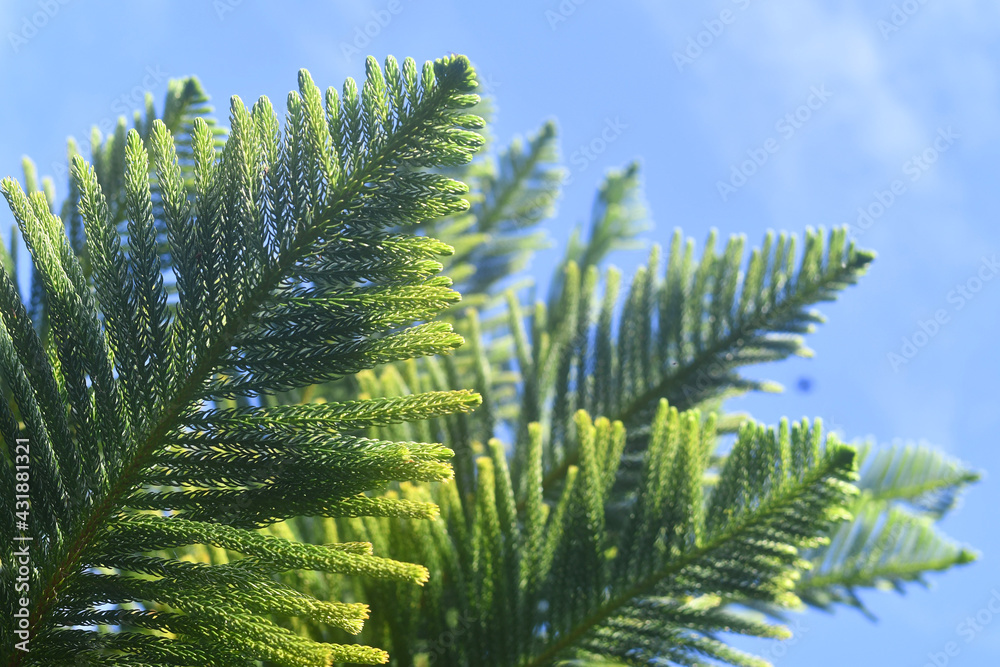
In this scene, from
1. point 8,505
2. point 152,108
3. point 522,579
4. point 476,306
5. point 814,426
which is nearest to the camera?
point 8,505

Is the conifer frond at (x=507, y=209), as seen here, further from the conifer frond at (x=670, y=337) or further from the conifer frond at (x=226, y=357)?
the conifer frond at (x=226, y=357)

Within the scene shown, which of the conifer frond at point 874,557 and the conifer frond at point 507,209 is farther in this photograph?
the conifer frond at point 507,209

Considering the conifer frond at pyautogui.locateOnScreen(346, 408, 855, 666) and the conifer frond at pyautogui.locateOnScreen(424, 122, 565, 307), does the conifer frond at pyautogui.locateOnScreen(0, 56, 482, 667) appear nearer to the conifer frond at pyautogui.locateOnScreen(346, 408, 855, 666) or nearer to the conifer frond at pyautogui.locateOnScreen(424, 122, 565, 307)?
the conifer frond at pyautogui.locateOnScreen(346, 408, 855, 666)

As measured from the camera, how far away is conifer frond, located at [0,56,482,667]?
2.57ft

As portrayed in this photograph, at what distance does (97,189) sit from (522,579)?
0.83 meters

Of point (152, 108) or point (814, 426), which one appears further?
point (152, 108)

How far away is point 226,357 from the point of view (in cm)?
83

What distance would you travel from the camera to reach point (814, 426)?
43.9 inches

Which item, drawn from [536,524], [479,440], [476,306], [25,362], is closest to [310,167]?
[25,362]

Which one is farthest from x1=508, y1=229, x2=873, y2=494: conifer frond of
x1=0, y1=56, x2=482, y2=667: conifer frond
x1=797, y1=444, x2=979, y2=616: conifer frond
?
x1=0, y1=56, x2=482, y2=667: conifer frond

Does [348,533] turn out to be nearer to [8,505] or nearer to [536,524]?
[536,524]

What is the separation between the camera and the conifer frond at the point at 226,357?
785 mm

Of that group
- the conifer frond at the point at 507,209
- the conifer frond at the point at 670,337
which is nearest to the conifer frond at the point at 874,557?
the conifer frond at the point at 670,337

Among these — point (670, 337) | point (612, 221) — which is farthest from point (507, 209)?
point (670, 337)
